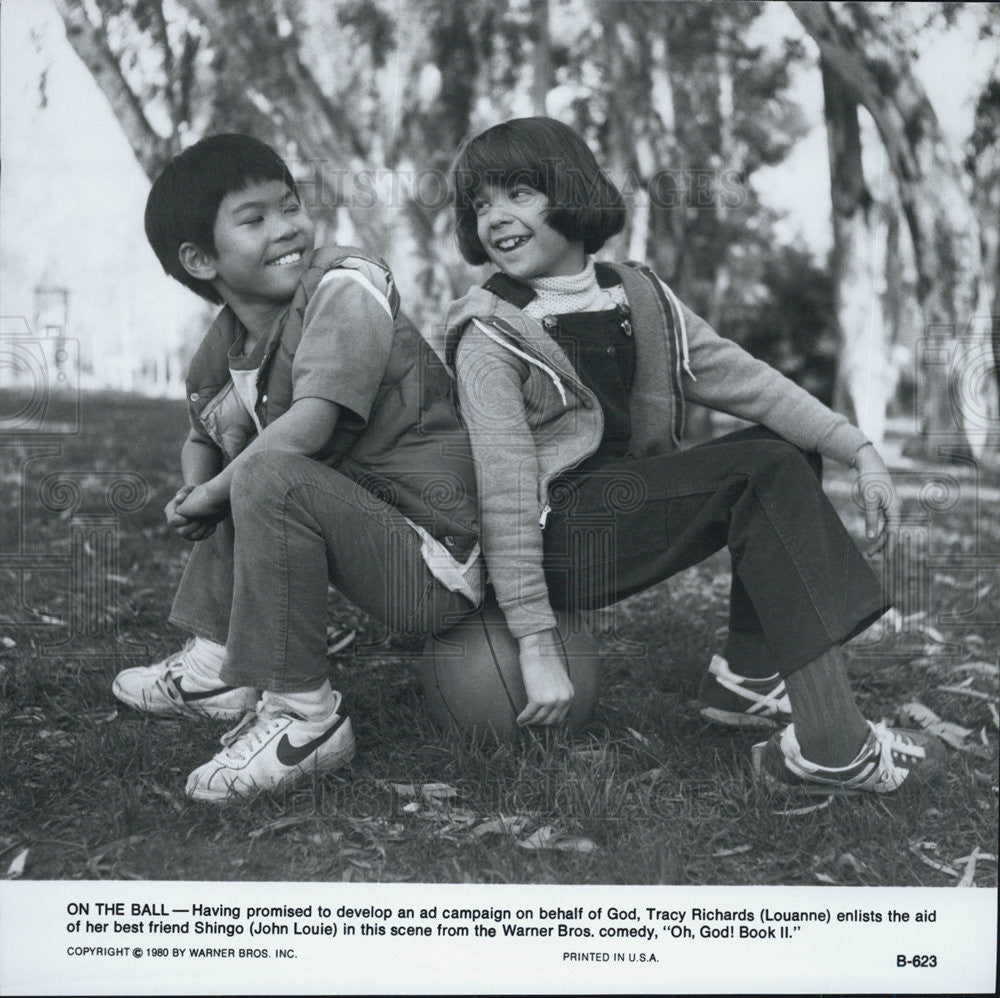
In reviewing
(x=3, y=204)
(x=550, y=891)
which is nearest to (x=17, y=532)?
(x=3, y=204)

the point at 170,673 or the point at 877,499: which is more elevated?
the point at 877,499

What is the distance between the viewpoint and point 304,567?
2.01 metres

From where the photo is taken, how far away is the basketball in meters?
2.14

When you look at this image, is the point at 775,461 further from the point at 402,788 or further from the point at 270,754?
the point at 270,754

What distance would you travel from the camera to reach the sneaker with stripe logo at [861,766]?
204cm

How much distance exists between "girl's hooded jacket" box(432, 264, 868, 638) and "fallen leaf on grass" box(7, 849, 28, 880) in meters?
0.95

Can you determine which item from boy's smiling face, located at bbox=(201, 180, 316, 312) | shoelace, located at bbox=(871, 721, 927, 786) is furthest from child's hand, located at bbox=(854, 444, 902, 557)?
boy's smiling face, located at bbox=(201, 180, 316, 312)

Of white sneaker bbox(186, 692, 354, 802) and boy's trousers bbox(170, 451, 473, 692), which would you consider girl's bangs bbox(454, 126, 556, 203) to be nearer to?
boy's trousers bbox(170, 451, 473, 692)

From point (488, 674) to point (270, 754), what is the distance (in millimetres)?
427

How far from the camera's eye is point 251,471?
1984 millimetres

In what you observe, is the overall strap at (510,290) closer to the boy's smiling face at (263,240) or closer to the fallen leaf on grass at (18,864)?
the boy's smiling face at (263,240)

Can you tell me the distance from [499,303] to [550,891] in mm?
1115

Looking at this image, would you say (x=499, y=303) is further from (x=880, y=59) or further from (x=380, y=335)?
(x=880, y=59)

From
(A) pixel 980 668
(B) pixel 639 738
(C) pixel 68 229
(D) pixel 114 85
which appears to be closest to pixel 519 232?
(B) pixel 639 738
